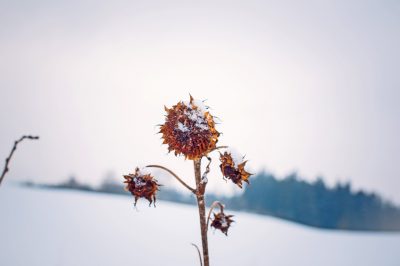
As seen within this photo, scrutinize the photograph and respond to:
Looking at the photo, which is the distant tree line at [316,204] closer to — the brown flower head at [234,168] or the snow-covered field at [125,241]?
the snow-covered field at [125,241]

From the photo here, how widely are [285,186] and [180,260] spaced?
74.1 feet

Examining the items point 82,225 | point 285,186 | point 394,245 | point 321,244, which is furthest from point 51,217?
point 285,186

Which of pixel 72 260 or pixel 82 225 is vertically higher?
pixel 82 225

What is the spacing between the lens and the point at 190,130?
1.53 metres

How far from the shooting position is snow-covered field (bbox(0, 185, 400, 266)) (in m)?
4.67

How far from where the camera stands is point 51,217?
245 inches

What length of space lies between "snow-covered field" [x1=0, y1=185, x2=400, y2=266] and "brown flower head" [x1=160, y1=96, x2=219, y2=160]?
2973 mm

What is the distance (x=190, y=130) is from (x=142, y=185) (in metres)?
0.35

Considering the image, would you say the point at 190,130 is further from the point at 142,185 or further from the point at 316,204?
the point at 316,204

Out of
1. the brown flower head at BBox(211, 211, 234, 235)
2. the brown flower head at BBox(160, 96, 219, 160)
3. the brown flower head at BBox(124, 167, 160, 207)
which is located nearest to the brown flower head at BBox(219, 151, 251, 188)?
the brown flower head at BBox(160, 96, 219, 160)

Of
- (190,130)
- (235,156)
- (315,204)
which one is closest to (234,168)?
(235,156)

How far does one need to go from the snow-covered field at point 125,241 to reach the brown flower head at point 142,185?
2860 mm

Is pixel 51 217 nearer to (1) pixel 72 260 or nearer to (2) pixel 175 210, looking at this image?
(1) pixel 72 260

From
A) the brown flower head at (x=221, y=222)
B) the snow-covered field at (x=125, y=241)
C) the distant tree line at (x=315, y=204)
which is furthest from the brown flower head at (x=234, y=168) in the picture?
the distant tree line at (x=315, y=204)
